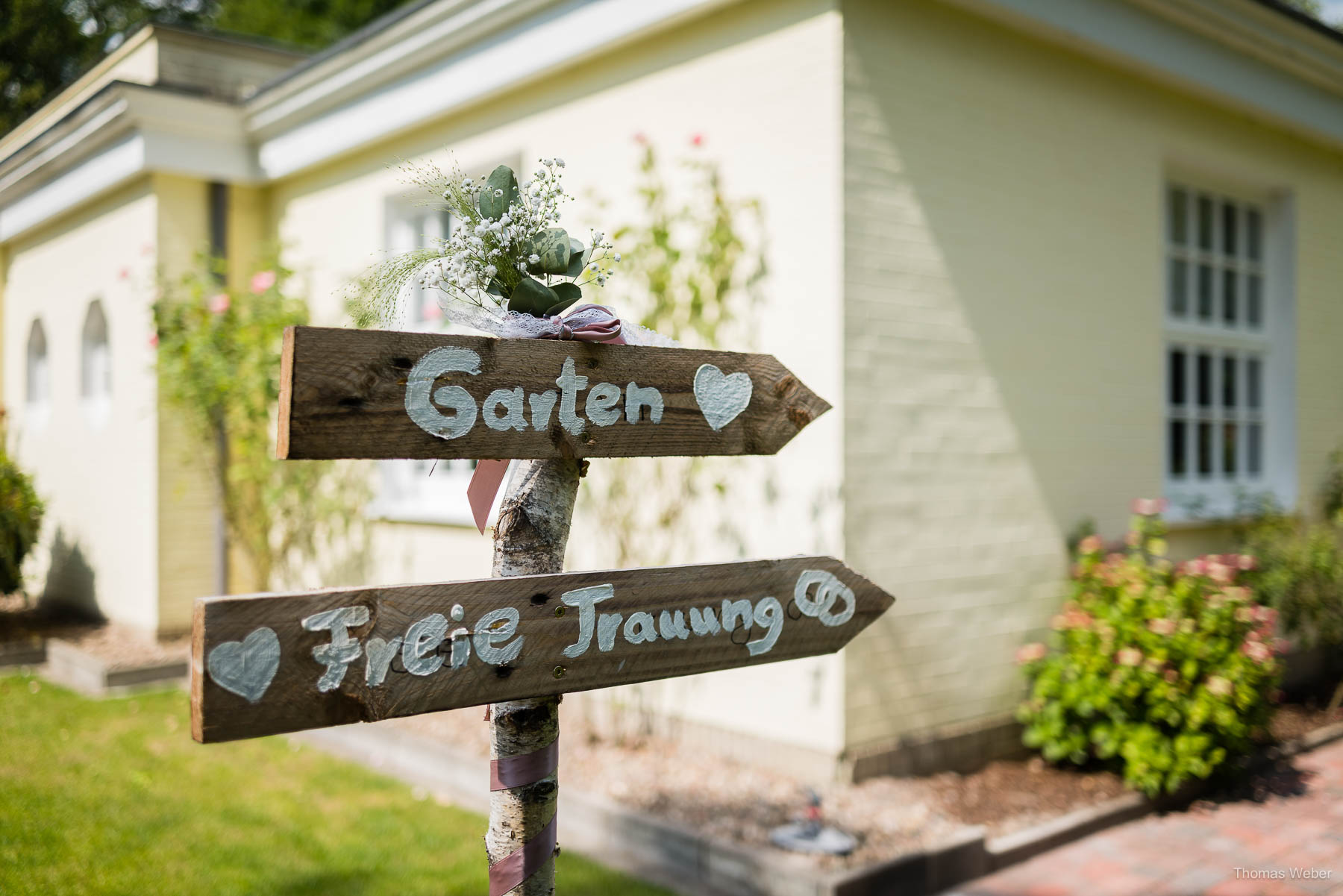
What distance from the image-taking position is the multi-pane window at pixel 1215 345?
23.0 feet

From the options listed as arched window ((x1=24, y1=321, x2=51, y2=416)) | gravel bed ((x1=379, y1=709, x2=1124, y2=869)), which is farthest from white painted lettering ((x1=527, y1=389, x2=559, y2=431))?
arched window ((x1=24, y1=321, x2=51, y2=416))

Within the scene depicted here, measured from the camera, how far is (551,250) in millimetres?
2199

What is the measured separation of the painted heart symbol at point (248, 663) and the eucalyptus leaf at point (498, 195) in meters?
0.97

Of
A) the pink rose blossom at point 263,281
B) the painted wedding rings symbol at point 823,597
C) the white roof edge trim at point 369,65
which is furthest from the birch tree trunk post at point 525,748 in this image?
the pink rose blossom at point 263,281

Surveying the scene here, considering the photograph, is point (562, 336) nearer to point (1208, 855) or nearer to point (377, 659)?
point (377, 659)

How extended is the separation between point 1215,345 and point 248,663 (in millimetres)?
7136

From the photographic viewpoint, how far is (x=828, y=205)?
4887 mm

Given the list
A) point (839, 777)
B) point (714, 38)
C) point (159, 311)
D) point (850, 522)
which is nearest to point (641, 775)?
point (839, 777)

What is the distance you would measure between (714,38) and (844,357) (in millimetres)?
1858

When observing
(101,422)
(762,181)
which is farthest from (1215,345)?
(101,422)

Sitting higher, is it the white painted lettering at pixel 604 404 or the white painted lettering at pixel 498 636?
the white painted lettering at pixel 604 404

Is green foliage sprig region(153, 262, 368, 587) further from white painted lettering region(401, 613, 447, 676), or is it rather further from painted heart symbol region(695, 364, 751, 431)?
white painted lettering region(401, 613, 447, 676)

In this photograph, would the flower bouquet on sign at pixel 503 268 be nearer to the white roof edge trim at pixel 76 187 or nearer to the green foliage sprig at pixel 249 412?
the green foliage sprig at pixel 249 412

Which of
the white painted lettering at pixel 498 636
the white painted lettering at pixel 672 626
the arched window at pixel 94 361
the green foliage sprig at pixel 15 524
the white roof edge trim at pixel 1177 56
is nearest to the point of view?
the white painted lettering at pixel 498 636
